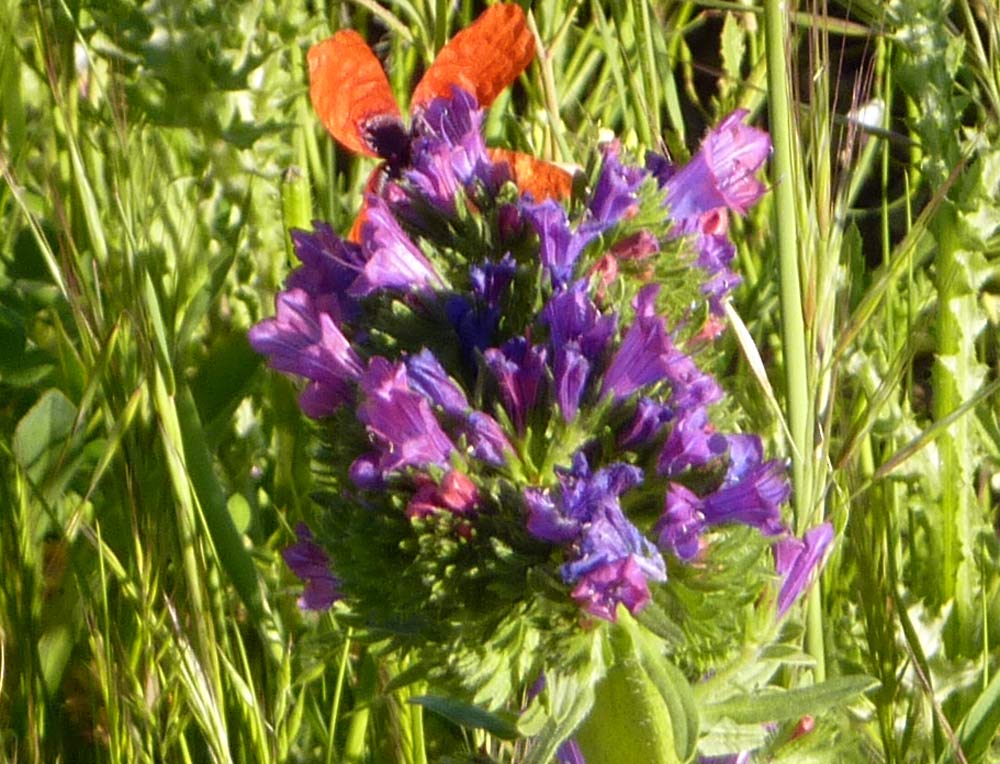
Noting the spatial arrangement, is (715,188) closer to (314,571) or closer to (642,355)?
(642,355)

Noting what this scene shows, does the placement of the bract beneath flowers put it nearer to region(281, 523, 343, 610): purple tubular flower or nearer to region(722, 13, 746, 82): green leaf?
region(281, 523, 343, 610): purple tubular flower

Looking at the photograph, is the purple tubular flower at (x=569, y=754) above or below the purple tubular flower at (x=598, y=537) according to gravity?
below

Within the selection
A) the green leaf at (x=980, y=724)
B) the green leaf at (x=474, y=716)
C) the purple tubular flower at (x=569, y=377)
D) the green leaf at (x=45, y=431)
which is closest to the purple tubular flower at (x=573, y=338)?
the purple tubular flower at (x=569, y=377)

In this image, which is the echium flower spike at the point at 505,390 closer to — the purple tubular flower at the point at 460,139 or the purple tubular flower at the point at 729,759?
the purple tubular flower at the point at 460,139

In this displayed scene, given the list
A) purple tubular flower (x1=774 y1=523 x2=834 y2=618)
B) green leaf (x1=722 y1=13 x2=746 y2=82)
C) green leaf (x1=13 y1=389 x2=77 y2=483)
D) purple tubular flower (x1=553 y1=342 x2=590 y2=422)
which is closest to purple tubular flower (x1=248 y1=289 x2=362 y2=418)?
purple tubular flower (x1=553 y1=342 x2=590 y2=422)

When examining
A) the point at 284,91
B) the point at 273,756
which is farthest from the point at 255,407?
the point at 273,756

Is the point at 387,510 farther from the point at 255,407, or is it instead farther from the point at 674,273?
the point at 255,407
